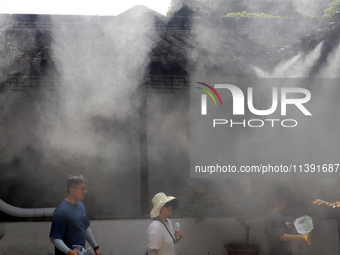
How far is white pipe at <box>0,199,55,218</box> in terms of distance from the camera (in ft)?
28.6

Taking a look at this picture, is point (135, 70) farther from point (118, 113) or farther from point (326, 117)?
point (326, 117)

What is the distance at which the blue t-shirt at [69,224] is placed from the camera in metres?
5.63

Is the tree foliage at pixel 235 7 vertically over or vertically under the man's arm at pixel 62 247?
over

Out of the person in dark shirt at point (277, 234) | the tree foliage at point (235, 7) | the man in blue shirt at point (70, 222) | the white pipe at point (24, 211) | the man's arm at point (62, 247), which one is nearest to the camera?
the man's arm at point (62, 247)

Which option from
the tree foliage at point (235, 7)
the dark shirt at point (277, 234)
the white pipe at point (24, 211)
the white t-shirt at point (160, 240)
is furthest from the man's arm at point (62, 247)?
the tree foliage at point (235, 7)

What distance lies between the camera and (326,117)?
9.55 m

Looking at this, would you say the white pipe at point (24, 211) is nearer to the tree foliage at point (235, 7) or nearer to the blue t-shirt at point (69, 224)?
the blue t-shirt at point (69, 224)

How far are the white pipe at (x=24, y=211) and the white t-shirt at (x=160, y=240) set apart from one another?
12.4 ft

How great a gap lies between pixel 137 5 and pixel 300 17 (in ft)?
11.7

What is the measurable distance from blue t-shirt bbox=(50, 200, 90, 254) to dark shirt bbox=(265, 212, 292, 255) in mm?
2470

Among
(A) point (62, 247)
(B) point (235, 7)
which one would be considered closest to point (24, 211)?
(A) point (62, 247)

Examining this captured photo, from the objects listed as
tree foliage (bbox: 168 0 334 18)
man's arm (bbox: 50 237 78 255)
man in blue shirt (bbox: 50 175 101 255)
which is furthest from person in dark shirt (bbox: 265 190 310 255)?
tree foliage (bbox: 168 0 334 18)

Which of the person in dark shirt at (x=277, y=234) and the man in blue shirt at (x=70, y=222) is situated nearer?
the man in blue shirt at (x=70, y=222)

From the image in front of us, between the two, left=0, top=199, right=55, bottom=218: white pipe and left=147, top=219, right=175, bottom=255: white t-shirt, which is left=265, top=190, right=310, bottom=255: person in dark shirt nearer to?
left=147, top=219, right=175, bottom=255: white t-shirt
